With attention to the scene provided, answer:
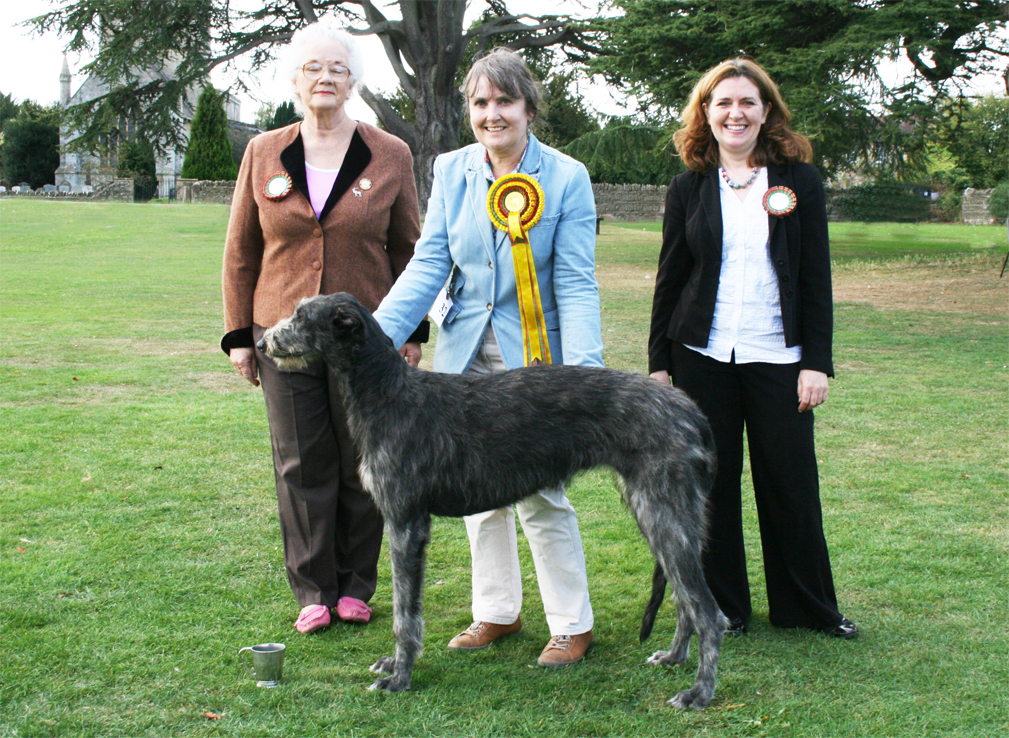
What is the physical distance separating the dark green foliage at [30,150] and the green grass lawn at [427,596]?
5415cm

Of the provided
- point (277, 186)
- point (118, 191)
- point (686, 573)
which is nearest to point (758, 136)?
point (686, 573)

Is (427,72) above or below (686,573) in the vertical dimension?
above

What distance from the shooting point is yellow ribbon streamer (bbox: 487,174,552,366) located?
392cm

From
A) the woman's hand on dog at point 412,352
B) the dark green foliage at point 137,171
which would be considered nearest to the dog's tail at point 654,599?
the woman's hand on dog at point 412,352

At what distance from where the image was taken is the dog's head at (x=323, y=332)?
3736 mm

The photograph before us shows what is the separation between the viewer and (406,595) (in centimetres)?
384

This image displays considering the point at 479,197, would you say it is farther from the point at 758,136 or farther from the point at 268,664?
the point at 268,664

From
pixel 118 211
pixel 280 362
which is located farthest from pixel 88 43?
pixel 280 362

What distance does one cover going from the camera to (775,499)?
4359 millimetres

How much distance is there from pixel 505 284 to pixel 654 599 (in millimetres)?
1540

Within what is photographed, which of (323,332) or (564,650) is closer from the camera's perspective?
(323,332)

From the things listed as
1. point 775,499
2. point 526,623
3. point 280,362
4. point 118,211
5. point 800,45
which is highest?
point 800,45

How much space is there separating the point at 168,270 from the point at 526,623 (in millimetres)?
18219

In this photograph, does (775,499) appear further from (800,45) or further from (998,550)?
(800,45)
